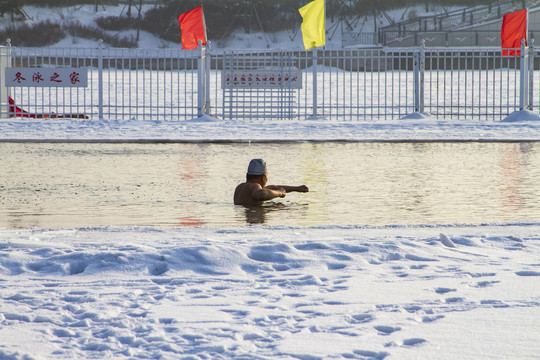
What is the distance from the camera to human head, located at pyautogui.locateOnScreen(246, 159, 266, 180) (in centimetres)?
776

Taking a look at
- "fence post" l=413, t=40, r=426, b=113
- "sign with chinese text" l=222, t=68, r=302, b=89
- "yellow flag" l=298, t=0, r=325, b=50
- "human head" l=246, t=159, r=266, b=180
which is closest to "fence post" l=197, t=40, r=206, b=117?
"sign with chinese text" l=222, t=68, r=302, b=89

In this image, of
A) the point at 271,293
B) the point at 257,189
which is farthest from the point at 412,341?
the point at 257,189

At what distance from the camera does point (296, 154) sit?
1304cm

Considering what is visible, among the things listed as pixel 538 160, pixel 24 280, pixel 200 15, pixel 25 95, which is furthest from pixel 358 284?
pixel 25 95

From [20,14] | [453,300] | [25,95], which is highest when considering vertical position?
[20,14]

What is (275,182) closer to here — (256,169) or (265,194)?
(256,169)

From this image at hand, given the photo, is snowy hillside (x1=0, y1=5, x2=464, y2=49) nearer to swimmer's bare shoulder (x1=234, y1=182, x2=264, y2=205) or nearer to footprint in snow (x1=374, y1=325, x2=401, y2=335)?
swimmer's bare shoulder (x1=234, y1=182, x2=264, y2=205)

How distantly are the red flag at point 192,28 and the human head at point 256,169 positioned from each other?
15.1 meters

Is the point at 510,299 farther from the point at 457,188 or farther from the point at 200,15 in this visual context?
the point at 200,15

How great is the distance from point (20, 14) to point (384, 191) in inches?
2948

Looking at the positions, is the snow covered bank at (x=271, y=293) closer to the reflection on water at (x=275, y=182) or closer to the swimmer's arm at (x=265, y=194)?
the reflection on water at (x=275, y=182)

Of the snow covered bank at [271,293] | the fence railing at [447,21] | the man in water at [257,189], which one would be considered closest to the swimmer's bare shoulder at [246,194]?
the man in water at [257,189]

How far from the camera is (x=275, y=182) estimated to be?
9.37 metres

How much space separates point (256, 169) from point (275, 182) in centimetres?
157
